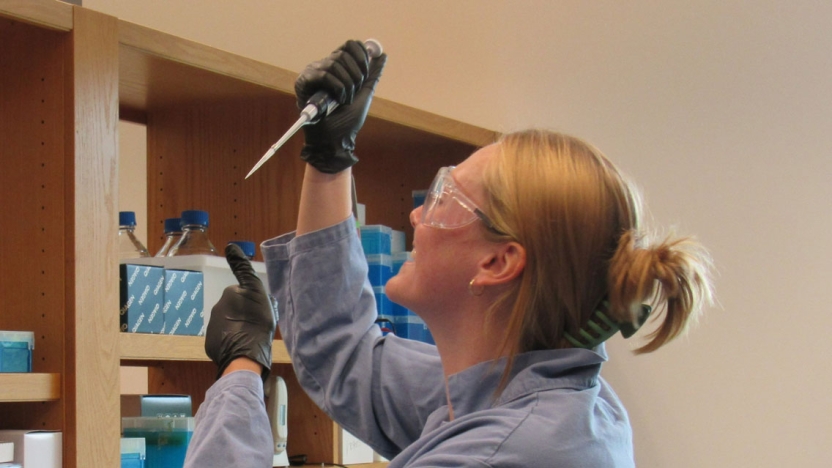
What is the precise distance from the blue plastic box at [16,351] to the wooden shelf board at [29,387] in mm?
33

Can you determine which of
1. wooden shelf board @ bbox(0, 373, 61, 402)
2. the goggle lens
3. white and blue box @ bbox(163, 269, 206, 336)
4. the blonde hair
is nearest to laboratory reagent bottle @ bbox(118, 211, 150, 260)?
white and blue box @ bbox(163, 269, 206, 336)

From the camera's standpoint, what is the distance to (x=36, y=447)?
1.23m

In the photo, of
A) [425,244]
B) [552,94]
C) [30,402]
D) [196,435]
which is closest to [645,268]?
[425,244]

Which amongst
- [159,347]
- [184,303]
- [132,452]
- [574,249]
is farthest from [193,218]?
[574,249]

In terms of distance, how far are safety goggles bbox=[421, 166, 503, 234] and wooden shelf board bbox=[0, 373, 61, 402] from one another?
2.06ft

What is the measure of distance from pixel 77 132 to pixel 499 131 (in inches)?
52.7

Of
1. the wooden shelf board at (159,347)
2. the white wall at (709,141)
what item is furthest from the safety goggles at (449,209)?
the white wall at (709,141)

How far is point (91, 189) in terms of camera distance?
1.31m

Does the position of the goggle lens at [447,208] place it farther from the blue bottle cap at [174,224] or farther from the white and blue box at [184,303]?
the blue bottle cap at [174,224]

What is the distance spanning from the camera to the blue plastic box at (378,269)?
1959mm

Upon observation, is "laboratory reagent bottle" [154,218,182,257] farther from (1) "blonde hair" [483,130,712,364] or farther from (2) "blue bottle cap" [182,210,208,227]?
(1) "blonde hair" [483,130,712,364]

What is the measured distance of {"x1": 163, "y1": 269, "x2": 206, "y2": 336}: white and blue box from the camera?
1.50m

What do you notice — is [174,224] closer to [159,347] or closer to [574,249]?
[159,347]

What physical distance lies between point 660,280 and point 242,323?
577mm
